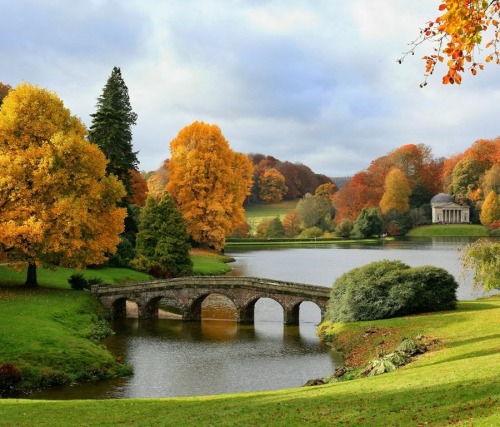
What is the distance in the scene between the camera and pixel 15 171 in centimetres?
4159

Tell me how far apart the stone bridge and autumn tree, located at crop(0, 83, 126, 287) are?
4.17 m

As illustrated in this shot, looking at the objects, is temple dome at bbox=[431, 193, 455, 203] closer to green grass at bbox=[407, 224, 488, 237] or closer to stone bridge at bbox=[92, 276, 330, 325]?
green grass at bbox=[407, 224, 488, 237]

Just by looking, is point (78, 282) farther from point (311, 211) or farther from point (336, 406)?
point (311, 211)

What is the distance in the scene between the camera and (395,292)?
38625 millimetres

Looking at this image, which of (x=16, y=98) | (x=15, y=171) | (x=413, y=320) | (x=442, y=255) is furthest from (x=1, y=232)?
(x=442, y=255)

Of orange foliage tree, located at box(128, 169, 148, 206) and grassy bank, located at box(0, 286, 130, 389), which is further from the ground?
orange foliage tree, located at box(128, 169, 148, 206)

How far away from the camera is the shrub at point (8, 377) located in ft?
89.4

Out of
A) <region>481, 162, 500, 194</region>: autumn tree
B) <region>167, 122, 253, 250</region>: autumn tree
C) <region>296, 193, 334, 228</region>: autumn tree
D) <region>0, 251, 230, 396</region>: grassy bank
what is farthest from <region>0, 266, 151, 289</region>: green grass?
<region>481, 162, 500, 194</region>: autumn tree

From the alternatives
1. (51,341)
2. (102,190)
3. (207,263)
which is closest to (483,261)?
(51,341)

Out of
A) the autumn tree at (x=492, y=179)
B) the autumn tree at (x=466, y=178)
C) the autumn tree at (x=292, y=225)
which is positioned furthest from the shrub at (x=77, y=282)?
the autumn tree at (x=466, y=178)

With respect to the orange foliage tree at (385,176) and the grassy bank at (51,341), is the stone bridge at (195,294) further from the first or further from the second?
the orange foliage tree at (385,176)

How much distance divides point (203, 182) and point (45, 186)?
113ft

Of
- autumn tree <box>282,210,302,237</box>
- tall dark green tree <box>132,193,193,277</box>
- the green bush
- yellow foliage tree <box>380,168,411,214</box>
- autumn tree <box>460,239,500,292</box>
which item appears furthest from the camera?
autumn tree <box>282,210,302,237</box>

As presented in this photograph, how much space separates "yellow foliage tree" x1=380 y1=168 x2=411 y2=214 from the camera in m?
145
